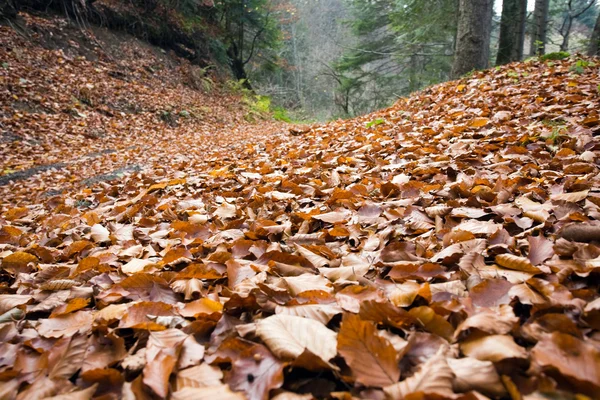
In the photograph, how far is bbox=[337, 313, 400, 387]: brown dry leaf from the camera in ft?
2.34

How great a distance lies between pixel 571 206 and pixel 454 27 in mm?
10297

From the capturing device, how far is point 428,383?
0.67m

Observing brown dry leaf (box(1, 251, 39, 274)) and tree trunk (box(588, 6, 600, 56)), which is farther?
tree trunk (box(588, 6, 600, 56))

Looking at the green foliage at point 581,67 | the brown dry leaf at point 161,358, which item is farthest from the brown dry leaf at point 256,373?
the green foliage at point 581,67

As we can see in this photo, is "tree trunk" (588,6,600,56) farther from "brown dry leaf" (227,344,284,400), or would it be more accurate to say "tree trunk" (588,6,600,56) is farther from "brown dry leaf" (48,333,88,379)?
"brown dry leaf" (48,333,88,379)

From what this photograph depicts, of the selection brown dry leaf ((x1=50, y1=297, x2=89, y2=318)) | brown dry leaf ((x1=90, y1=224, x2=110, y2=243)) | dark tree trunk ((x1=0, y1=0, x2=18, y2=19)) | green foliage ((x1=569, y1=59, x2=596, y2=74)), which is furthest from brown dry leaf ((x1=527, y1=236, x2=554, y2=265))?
dark tree trunk ((x1=0, y1=0, x2=18, y2=19))

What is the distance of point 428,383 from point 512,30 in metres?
9.52

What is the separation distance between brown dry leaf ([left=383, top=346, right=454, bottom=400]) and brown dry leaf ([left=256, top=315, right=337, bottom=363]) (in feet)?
0.51

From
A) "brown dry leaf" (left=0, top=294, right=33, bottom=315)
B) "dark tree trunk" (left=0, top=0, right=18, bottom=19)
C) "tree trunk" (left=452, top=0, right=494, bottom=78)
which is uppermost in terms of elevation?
"dark tree trunk" (left=0, top=0, right=18, bottom=19)

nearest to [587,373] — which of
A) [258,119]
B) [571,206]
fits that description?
[571,206]

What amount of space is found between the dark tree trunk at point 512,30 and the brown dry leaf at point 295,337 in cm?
908

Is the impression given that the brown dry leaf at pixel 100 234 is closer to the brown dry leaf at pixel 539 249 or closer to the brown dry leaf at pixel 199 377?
the brown dry leaf at pixel 199 377

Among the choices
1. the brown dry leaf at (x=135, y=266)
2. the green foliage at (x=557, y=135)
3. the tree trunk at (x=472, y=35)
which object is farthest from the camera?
the tree trunk at (x=472, y=35)

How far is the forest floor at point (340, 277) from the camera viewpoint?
753mm
